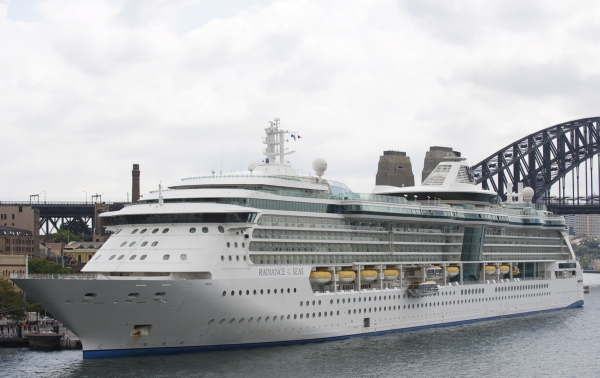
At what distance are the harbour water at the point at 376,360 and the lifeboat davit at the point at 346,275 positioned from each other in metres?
2.97

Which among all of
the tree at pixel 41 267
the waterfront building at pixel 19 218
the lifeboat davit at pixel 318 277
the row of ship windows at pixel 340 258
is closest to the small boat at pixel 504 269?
the row of ship windows at pixel 340 258

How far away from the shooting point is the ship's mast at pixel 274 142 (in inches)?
1828

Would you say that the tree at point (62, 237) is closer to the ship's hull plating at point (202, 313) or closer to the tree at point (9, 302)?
the tree at point (9, 302)

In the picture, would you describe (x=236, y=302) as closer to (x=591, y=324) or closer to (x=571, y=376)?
(x=571, y=376)

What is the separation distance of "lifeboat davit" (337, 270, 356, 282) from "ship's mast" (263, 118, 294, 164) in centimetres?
690

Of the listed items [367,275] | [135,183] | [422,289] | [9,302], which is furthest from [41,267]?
[422,289]

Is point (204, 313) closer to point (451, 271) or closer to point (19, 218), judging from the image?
point (451, 271)

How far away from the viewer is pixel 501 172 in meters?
132

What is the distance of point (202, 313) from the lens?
121 ft

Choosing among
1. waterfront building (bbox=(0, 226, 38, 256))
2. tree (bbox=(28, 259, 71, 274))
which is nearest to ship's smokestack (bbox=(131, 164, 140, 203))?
Answer: waterfront building (bbox=(0, 226, 38, 256))

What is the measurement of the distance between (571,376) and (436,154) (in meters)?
101

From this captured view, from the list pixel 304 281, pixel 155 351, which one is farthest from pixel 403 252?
pixel 155 351

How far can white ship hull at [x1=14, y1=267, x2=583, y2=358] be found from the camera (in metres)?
35.6

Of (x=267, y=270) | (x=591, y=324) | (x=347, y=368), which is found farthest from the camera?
(x=591, y=324)
